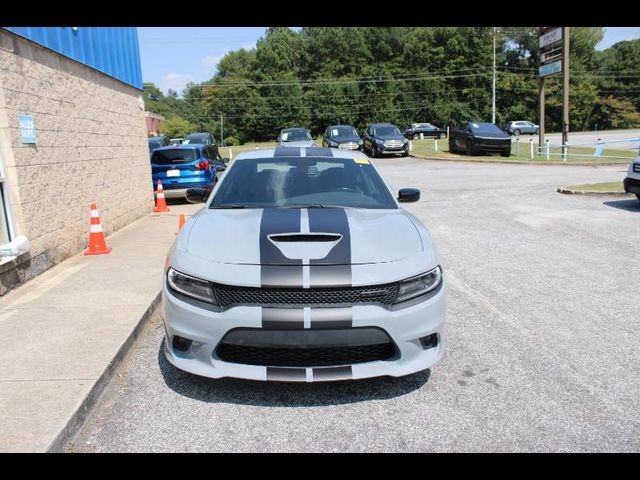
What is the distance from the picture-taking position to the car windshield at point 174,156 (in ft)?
44.8

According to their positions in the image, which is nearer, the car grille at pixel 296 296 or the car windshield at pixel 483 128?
the car grille at pixel 296 296

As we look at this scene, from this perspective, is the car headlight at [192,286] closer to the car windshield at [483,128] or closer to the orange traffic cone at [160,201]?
the orange traffic cone at [160,201]

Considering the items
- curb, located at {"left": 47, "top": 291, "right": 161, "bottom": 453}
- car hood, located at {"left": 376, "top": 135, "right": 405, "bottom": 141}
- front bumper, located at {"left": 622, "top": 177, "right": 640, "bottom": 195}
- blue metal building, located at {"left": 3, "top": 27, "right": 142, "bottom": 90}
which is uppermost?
blue metal building, located at {"left": 3, "top": 27, "right": 142, "bottom": 90}

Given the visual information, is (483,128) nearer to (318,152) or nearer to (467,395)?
(318,152)

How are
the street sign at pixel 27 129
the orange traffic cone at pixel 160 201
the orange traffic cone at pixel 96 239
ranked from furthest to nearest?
the orange traffic cone at pixel 160 201 → the orange traffic cone at pixel 96 239 → the street sign at pixel 27 129

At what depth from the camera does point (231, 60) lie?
99.1m

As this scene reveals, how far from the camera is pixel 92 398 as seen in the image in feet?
11.1

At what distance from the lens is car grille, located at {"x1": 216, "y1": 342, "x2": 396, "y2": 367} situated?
3.13m

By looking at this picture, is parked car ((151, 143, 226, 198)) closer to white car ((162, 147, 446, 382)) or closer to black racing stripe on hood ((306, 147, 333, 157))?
black racing stripe on hood ((306, 147, 333, 157))

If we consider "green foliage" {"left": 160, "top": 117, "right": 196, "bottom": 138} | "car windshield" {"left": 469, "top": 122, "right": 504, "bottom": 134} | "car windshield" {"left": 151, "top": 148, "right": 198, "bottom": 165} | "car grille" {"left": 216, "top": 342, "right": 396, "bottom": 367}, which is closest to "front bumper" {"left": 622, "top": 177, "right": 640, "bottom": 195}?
"car grille" {"left": 216, "top": 342, "right": 396, "bottom": 367}

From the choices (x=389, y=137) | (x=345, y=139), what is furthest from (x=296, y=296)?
(x=389, y=137)

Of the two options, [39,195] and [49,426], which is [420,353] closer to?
[49,426]

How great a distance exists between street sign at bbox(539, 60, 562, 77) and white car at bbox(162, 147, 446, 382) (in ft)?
82.5

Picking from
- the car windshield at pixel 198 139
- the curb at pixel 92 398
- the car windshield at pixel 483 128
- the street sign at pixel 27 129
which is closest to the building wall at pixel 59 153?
the street sign at pixel 27 129
